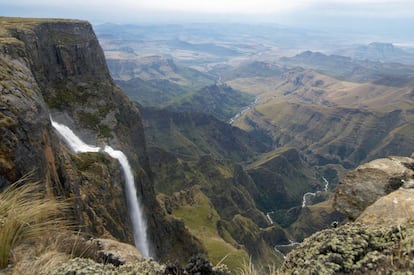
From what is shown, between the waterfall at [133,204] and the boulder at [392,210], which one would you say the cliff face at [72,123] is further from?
the boulder at [392,210]

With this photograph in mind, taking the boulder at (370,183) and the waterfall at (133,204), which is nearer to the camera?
the boulder at (370,183)

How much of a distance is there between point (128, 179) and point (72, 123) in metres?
11.9

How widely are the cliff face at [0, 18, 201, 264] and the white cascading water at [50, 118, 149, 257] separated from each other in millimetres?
1753

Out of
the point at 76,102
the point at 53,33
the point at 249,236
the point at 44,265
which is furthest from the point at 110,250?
the point at 249,236

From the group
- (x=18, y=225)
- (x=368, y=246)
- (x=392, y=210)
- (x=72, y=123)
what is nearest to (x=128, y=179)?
(x=72, y=123)

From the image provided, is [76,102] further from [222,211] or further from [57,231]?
[222,211]

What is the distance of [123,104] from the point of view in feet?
214

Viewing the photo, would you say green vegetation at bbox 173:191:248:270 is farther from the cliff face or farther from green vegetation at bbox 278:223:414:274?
green vegetation at bbox 278:223:414:274

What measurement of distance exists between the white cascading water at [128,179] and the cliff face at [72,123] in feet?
5.75

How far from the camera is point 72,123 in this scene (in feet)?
173

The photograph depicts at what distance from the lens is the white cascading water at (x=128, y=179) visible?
158 feet

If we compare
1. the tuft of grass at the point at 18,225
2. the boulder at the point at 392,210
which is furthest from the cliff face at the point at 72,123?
the boulder at the point at 392,210

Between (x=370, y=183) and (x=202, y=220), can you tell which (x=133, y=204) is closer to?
(x=370, y=183)

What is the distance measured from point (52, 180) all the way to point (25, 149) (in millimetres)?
Answer: 3724
